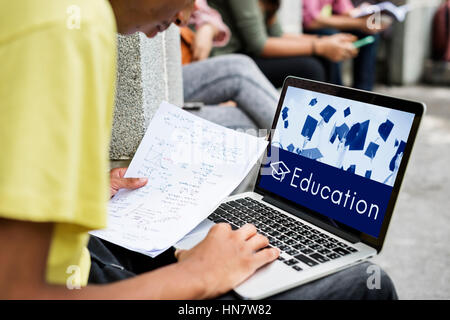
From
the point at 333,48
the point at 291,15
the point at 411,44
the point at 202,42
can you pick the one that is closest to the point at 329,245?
the point at 202,42

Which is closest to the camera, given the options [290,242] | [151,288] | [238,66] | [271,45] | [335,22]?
[151,288]

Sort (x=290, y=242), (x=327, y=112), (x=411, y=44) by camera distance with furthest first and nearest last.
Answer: (x=411, y=44)
(x=327, y=112)
(x=290, y=242)

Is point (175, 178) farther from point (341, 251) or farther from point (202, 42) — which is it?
point (202, 42)

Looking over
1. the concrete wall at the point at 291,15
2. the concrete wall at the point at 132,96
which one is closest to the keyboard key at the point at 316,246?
the concrete wall at the point at 132,96

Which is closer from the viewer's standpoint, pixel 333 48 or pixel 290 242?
pixel 290 242

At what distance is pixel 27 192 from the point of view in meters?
0.50

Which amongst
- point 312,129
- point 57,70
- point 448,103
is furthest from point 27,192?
point 448,103

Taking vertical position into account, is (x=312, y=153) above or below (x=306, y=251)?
above

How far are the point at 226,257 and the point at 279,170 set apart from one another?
366 millimetres

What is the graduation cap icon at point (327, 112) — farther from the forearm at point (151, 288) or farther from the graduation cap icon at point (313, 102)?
the forearm at point (151, 288)

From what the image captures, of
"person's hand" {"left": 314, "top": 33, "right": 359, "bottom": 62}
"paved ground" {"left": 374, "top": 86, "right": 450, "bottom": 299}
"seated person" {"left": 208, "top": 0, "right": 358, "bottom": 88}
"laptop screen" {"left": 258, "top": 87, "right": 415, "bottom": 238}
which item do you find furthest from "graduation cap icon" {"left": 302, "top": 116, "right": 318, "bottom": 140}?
"person's hand" {"left": 314, "top": 33, "right": 359, "bottom": 62}

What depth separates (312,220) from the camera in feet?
3.12

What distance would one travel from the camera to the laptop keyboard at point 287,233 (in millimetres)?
825

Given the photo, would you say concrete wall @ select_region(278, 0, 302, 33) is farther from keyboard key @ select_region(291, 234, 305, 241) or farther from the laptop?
keyboard key @ select_region(291, 234, 305, 241)
